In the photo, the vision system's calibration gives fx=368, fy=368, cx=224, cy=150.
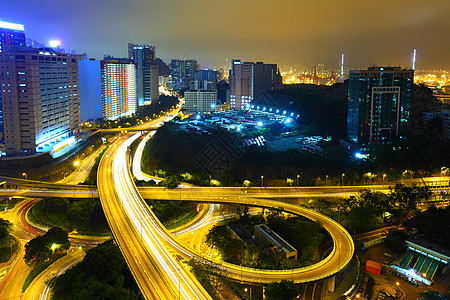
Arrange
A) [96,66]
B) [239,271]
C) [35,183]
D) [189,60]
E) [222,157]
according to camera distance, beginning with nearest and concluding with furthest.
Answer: [239,271] → [35,183] → [222,157] → [96,66] → [189,60]

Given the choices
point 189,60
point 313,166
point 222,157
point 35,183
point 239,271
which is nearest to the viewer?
point 239,271

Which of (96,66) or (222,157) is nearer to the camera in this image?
(222,157)

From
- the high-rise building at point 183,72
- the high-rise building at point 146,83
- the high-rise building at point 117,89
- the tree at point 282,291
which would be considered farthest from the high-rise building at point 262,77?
the tree at point 282,291

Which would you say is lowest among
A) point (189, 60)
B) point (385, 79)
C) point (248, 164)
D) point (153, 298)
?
point (153, 298)

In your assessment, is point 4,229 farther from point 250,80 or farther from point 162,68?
point 162,68

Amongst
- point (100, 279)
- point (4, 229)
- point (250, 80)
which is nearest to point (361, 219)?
point (100, 279)

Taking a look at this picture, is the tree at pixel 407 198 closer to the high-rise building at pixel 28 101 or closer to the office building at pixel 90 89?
the high-rise building at pixel 28 101

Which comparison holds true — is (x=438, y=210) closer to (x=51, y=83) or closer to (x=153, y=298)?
(x=153, y=298)

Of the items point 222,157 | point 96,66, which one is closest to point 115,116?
point 96,66

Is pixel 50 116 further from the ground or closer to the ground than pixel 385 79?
closer to the ground
